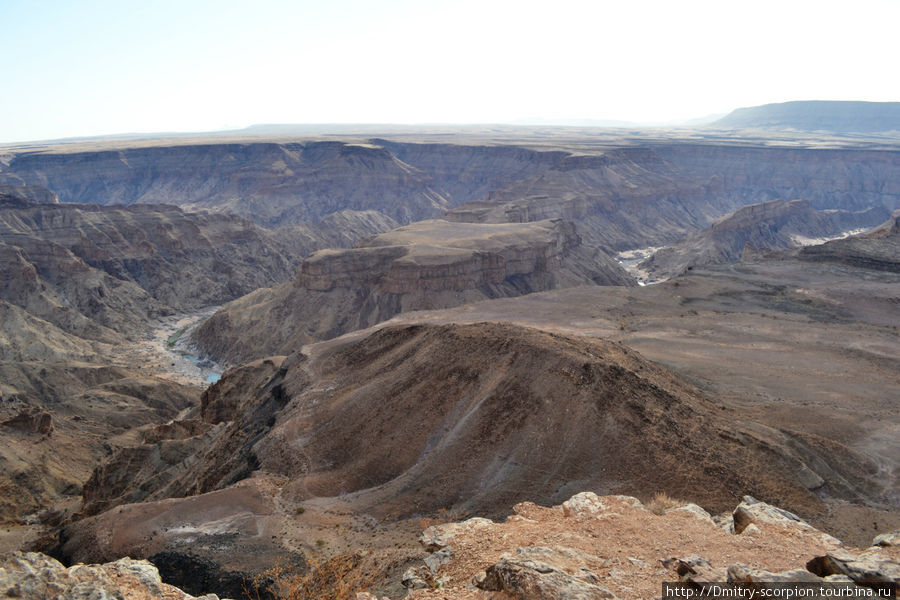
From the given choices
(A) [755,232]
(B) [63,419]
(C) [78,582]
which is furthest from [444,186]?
(C) [78,582]

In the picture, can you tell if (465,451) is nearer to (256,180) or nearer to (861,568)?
(861,568)

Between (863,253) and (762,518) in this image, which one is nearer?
(762,518)

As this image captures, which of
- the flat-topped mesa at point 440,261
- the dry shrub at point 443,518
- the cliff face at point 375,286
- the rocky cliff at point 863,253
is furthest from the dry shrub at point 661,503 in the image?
the rocky cliff at point 863,253

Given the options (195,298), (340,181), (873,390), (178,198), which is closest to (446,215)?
(195,298)

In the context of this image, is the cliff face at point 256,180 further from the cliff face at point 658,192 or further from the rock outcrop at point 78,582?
the rock outcrop at point 78,582

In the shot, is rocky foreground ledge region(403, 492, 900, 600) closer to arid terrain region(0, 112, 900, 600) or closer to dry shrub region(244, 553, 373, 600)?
arid terrain region(0, 112, 900, 600)

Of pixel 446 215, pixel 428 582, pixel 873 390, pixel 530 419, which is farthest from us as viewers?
pixel 446 215

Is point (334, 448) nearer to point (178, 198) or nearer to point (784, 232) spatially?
point (784, 232)
